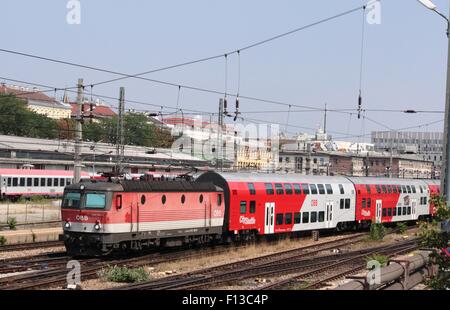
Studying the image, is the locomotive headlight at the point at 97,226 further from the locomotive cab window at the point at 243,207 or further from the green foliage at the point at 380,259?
the green foliage at the point at 380,259

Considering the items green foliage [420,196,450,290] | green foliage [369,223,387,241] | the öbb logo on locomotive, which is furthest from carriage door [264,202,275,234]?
green foliage [420,196,450,290]

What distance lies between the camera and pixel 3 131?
108 meters

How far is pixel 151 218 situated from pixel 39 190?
4534 centimetres

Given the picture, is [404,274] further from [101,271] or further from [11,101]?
[11,101]

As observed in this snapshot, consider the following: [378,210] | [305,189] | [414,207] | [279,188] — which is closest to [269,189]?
[279,188]

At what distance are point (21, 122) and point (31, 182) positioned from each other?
149 feet

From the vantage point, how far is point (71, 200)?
2459cm

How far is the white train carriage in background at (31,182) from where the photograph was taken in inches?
2549

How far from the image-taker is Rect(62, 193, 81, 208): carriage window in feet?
80.0

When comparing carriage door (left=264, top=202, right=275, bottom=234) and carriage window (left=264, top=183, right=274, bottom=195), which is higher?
carriage window (left=264, top=183, right=274, bottom=195)

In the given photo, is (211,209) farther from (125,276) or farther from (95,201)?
(125,276)

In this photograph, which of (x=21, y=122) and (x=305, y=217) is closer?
(x=305, y=217)

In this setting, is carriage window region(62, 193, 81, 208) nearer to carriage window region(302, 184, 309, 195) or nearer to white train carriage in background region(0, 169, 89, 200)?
carriage window region(302, 184, 309, 195)

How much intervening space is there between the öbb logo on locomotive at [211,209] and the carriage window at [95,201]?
0.12ft
